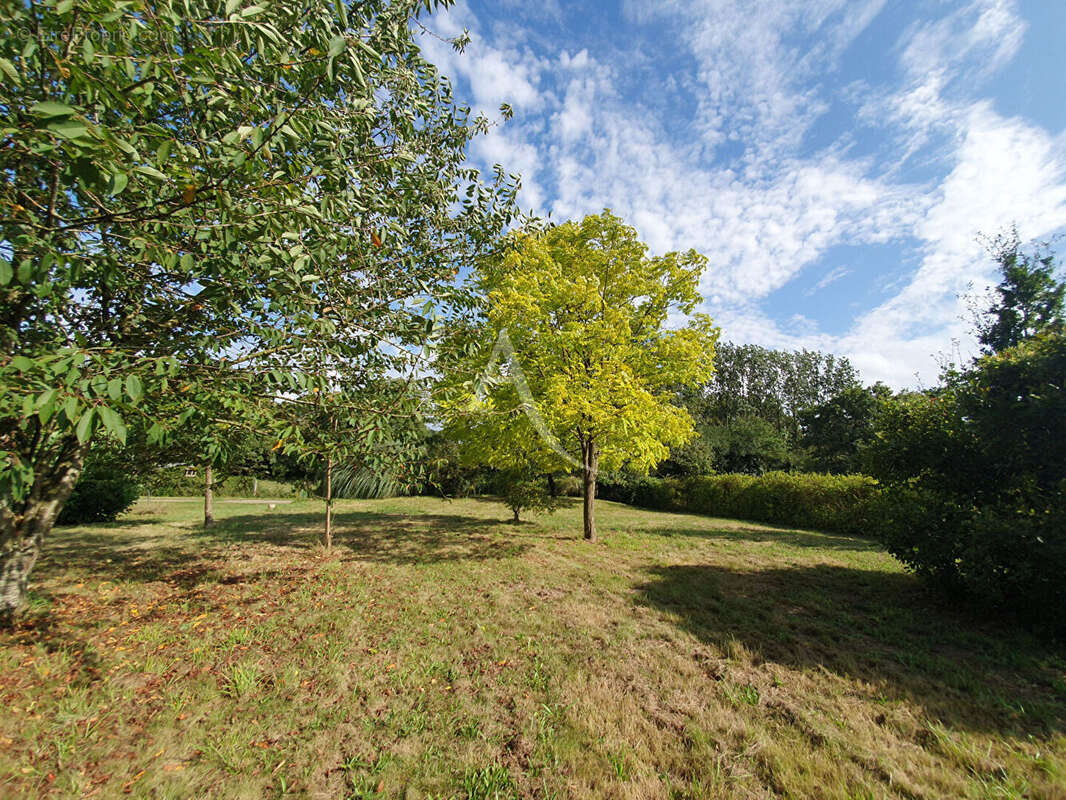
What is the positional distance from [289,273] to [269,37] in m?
1.37

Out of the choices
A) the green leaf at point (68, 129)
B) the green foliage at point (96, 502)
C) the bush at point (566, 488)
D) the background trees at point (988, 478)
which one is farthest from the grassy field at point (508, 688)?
the bush at point (566, 488)

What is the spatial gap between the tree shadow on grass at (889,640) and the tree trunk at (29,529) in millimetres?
7260

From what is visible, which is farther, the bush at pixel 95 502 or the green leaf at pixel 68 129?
the bush at pixel 95 502

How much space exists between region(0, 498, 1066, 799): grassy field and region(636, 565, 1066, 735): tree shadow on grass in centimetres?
3

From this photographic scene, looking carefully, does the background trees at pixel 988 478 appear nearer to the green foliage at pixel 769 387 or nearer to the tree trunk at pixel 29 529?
the tree trunk at pixel 29 529

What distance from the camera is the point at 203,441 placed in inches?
126

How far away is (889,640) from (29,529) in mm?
9727

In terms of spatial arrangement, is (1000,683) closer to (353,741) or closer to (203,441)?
(353,741)

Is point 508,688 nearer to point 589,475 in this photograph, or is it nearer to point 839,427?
point 589,475

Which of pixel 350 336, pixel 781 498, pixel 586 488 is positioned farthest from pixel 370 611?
pixel 781 498

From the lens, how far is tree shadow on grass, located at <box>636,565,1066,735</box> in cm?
347

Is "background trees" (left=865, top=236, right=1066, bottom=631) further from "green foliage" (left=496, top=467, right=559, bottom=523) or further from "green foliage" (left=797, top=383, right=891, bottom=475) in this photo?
"green foliage" (left=797, top=383, right=891, bottom=475)

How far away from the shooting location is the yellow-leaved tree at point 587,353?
26.6 feet

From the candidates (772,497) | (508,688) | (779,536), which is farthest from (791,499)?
(508,688)
